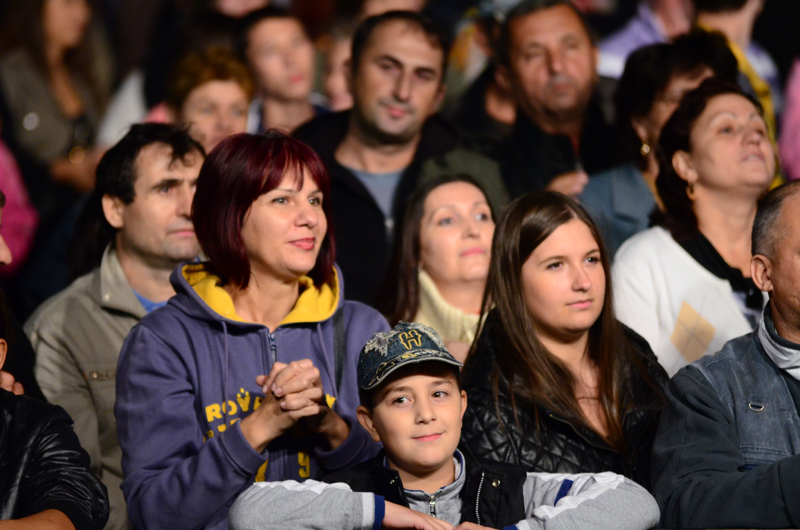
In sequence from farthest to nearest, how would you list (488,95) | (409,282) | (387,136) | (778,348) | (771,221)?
(488,95)
(387,136)
(409,282)
(771,221)
(778,348)

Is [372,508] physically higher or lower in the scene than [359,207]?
lower

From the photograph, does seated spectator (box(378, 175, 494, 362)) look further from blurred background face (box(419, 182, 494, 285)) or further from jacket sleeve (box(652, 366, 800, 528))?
jacket sleeve (box(652, 366, 800, 528))

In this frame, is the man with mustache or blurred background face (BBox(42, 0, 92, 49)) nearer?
the man with mustache

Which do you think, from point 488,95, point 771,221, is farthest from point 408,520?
point 488,95

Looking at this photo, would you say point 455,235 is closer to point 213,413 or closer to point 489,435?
point 489,435

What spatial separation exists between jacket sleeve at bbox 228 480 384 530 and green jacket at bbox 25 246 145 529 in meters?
1.01

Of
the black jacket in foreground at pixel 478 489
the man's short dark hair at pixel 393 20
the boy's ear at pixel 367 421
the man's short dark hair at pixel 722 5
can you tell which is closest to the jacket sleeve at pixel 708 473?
the black jacket in foreground at pixel 478 489

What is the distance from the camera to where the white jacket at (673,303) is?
3578 mm

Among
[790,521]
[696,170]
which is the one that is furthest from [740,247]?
[790,521]

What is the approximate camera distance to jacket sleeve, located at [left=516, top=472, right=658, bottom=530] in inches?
94.7

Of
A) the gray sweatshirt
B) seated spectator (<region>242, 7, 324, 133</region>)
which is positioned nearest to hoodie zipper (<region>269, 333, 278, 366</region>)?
the gray sweatshirt

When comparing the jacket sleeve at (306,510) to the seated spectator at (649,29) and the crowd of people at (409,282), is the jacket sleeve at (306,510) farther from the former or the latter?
the seated spectator at (649,29)

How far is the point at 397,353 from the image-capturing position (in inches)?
98.9

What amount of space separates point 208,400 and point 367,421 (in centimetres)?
45
